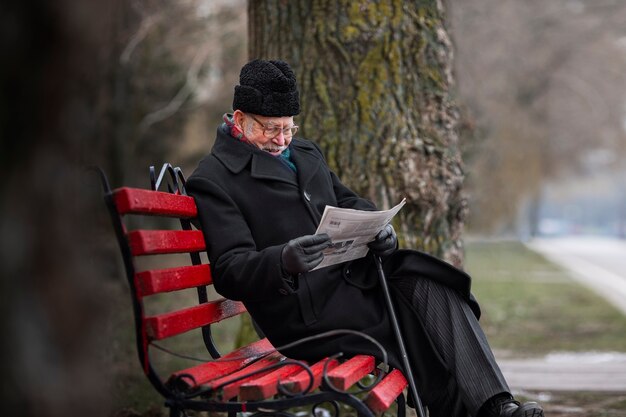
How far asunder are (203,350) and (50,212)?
242 inches

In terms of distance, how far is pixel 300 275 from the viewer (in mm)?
3668

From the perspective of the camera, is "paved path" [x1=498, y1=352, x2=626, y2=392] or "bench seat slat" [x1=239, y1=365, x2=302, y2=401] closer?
"bench seat slat" [x1=239, y1=365, x2=302, y2=401]

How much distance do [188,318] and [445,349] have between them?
0.93 m

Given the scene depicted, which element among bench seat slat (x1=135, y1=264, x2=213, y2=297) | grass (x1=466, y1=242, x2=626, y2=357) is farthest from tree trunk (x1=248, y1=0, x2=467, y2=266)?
grass (x1=466, y1=242, x2=626, y2=357)

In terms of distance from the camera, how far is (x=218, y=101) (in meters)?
16.4

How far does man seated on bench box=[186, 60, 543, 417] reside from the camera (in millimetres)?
3545

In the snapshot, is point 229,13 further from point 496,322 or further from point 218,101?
point 496,322

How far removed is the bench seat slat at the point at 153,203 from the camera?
3.03 meters

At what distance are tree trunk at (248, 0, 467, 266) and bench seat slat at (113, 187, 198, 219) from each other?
77.6 inches

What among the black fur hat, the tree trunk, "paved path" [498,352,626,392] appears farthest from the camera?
"paved path" [498,352,626,392]

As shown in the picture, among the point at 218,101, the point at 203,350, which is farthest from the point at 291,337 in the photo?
the point at 218,101

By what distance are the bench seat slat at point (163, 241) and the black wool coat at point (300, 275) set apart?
0.05 metres

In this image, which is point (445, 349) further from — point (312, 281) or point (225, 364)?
point (225, 364)

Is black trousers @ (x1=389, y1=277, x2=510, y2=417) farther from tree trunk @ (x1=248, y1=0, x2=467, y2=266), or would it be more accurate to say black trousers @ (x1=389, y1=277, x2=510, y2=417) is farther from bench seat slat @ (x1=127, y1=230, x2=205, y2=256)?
tree trunk @ (x1=248, y1=0, x2=467, y2=266)
